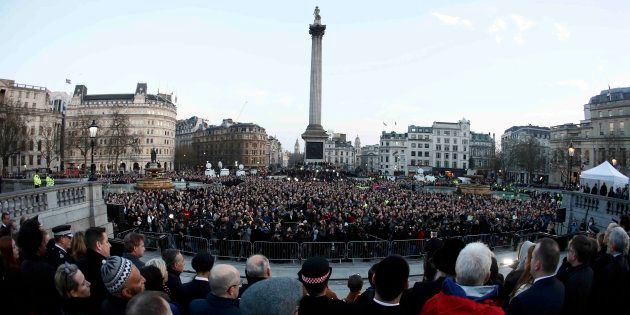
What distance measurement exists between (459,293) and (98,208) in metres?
17.4

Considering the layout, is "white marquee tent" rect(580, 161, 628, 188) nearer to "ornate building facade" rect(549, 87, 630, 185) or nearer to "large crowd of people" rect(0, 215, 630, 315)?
"large crowd of people" rect(0, 215, 630, 315)

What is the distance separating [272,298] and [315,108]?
→ 79897 mm

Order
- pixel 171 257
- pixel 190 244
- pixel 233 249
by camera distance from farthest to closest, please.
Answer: pixel 190 244 < pixel 233 249 < pixel 171 257

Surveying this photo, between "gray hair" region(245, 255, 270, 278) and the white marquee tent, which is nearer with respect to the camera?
"gray hair" region(245, 255, 270, 278)

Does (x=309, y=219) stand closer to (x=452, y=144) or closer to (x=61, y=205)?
(x=61, y=205)

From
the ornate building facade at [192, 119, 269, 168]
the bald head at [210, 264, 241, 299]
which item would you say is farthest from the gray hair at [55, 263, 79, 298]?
the ornate building facade at [192, 119, 269, 168]

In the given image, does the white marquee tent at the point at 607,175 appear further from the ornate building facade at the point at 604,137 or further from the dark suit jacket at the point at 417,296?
the ornate building facade at the point at 604,137

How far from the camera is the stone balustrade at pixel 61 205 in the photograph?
13.5m

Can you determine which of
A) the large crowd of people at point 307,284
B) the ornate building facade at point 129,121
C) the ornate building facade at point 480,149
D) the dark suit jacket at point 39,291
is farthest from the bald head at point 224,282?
the ornate building facade at point 480,149

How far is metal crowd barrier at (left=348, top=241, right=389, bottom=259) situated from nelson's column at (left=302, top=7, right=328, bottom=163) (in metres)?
63.0

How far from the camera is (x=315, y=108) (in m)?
83.1

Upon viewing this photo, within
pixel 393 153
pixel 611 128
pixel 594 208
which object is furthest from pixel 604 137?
pixel 393 153

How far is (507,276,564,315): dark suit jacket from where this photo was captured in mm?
4332

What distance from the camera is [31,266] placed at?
5.72 m
